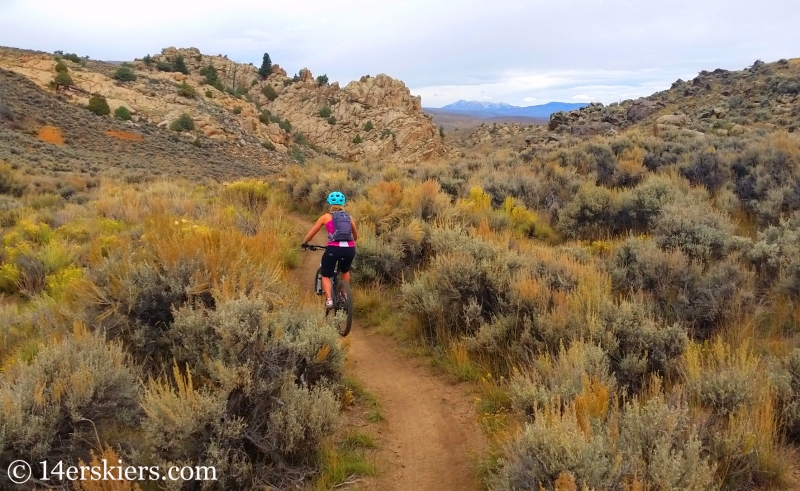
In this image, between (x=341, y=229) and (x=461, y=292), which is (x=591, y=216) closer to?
(x=461, y=292)

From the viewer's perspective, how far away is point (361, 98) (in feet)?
180

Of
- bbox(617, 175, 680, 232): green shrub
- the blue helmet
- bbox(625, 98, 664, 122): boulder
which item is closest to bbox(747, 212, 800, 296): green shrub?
bbox(617, 175, 680, 232): green shrub

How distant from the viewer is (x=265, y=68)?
66.1 metres

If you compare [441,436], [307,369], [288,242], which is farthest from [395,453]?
[288,242]

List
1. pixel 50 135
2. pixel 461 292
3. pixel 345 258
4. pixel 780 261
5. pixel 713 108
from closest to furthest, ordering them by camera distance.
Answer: pixel 461 292, pixel 780 261, pixel 345 258, pixel 713 108, pixel 50 135

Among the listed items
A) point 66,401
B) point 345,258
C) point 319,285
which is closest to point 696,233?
point 345,258

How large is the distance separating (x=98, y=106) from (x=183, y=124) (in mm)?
6777

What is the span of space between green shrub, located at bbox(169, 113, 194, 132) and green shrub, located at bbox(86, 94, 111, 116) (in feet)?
17.0

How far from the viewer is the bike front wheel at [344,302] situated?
6129 millimetres

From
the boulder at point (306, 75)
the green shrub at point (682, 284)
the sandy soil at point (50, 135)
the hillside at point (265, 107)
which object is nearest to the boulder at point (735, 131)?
the green shrub at point (682, 284)

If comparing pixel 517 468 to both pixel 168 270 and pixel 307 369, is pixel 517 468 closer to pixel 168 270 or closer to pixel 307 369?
pixel 307 369

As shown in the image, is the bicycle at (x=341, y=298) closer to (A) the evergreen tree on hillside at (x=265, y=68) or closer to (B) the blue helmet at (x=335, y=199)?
(B) the blue helmet at (x=335, y=199)

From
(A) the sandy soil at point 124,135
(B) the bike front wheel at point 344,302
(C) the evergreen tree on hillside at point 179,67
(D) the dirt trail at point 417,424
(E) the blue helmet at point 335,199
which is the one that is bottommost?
(D) the dirt trail at point 417,424

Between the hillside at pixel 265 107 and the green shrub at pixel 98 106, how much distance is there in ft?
4.19
